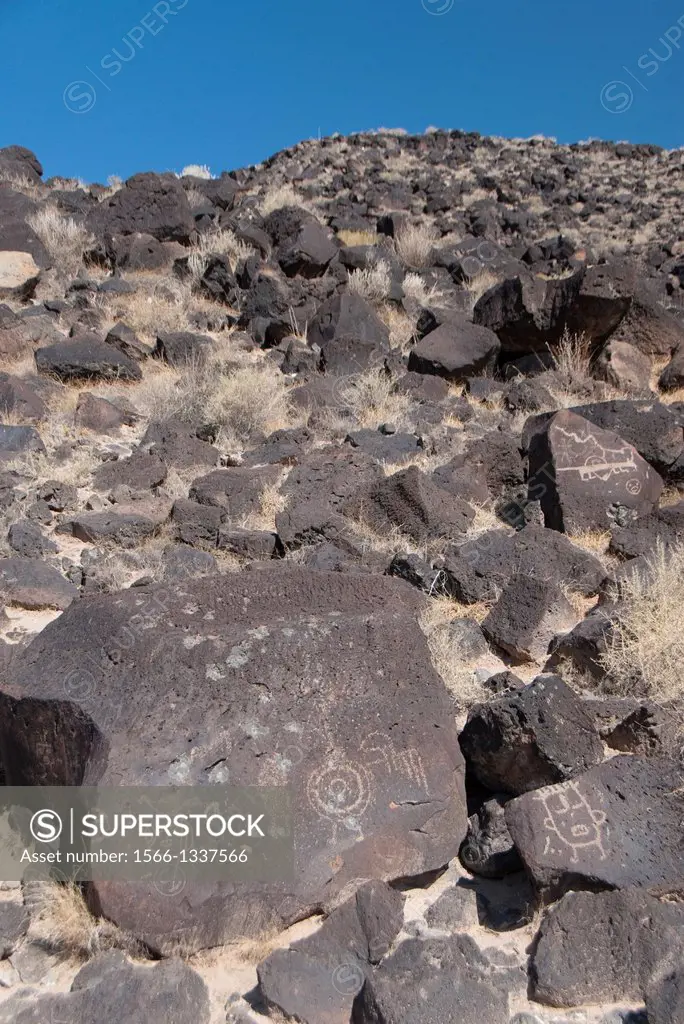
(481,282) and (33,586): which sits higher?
(481,282)

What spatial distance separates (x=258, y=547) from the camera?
573 cm

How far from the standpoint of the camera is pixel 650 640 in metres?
4.05

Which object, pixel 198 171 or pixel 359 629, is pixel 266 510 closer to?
pixel 359 629

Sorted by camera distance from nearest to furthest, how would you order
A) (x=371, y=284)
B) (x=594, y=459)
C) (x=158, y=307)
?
(x=594, y=459), (x=158, y=307), (x=371, y=284)

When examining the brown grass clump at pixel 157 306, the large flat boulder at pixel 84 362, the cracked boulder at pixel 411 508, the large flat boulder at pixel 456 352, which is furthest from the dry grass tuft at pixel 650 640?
the brown grass clump at pixel 157 306

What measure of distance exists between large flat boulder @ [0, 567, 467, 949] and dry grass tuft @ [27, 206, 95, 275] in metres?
10.4

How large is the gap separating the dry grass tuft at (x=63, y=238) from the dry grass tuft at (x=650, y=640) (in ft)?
34.6

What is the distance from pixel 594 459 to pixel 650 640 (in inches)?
88.4

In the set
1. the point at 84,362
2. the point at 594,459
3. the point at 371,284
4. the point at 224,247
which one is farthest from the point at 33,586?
the point at 224,247

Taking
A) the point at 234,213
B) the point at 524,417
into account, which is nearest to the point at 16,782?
the point at 524,417

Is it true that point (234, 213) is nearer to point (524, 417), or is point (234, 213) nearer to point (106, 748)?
point (524, 417)


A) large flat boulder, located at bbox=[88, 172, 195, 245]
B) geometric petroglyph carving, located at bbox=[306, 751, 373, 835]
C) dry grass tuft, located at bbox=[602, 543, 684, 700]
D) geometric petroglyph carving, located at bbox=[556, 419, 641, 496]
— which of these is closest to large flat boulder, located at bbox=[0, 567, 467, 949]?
geometric petroglyph carving, located at bbox=[306, 751, 373, 835]

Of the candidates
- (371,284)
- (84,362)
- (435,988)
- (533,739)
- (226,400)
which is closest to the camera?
(435,988)

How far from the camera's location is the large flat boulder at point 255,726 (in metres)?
2.85
